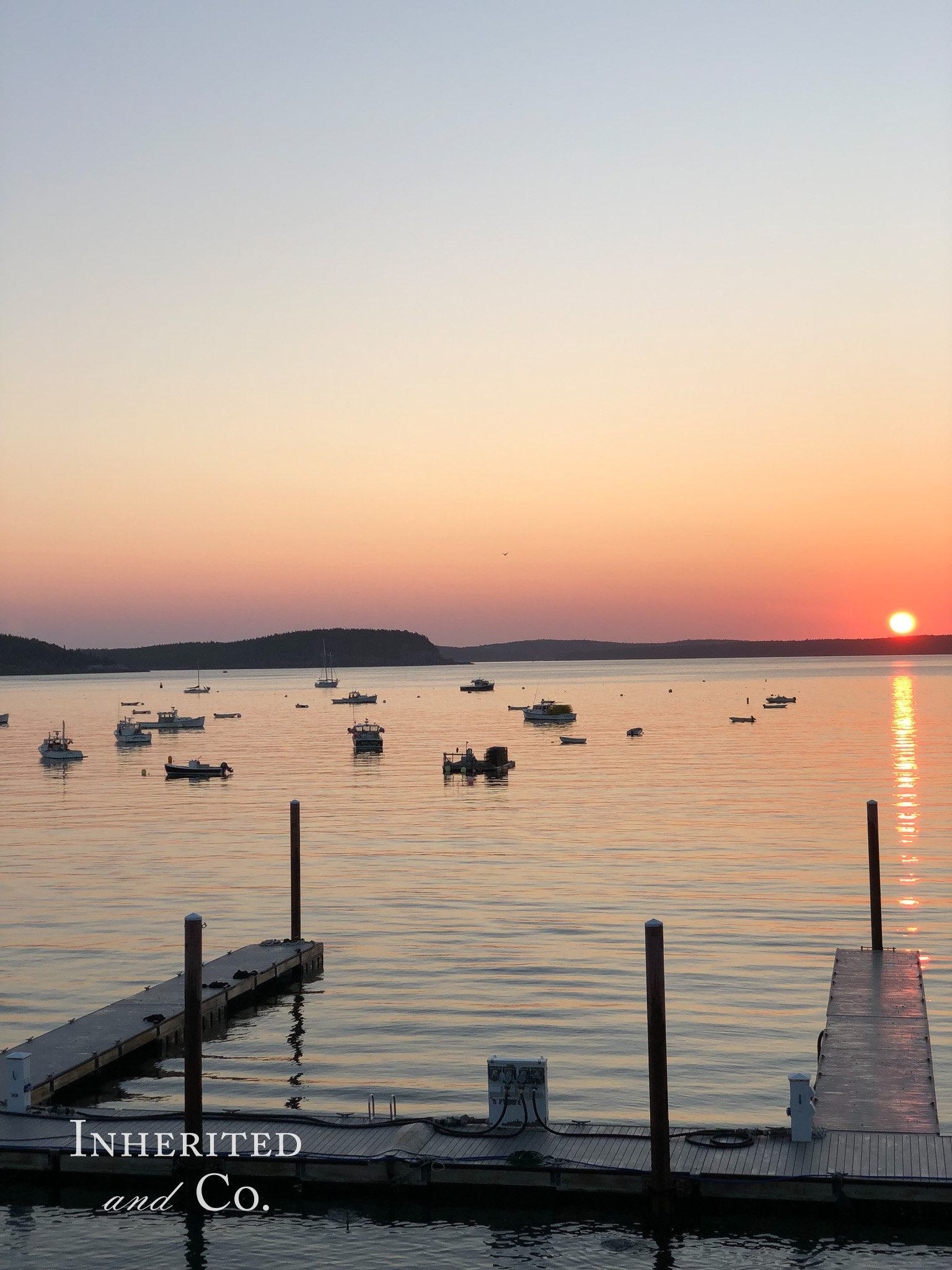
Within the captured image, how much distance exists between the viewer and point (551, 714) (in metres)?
170

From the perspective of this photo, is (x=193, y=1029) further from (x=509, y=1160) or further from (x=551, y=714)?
(x=551, y=714)

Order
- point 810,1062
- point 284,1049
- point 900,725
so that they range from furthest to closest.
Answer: point 900,725, point 284,1049, point 810,1062

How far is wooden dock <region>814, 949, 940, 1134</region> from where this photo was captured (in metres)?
18.7

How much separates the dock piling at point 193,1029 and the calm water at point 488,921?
6.45 ft

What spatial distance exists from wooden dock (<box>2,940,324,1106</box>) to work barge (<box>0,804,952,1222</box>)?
83 centimetres

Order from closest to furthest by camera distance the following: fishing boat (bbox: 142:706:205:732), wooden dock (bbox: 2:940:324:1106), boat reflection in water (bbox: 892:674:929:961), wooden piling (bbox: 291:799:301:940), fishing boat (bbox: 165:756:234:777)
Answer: wooden dock (bbox: 2:940:324:1106) < wooden piling (bbox: 291:799:301:940) < boat reflection in water (bbox: 892:674:929:961) < fishing boat (bbox: 165:756:234:777) < fishing boat (bbox: 142:706:205:732)

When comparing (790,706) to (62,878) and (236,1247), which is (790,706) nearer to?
Answer: (62,878)

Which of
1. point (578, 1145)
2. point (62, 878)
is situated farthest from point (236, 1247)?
point (62, 878)

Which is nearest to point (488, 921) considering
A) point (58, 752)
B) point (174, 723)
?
point (58, 752)

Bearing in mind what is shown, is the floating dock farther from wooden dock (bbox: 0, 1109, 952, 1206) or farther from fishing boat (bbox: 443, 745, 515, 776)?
fishing boat (bbox: 443, 745, 515, 776)

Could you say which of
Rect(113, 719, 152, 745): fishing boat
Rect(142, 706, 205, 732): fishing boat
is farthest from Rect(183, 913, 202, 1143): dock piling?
Rect(142, 706, 205, 732): fishing boat

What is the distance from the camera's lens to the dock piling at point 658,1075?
16.6 m

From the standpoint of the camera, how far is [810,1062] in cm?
2361

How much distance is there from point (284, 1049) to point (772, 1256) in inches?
469
